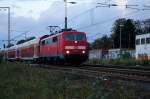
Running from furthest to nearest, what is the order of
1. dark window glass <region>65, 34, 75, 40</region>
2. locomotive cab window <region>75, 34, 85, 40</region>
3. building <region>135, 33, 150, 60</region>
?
building <region>135, 33, 150, 60</region>, locomotive cab window <region>75, 34, 85, 40</region>, dark window glass <region>65, 34, 75, 40</region>

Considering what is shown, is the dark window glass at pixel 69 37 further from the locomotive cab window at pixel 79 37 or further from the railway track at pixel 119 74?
the railway track at pixel 119 74

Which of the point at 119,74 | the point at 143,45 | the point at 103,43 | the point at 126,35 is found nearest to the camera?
the point at 119,74

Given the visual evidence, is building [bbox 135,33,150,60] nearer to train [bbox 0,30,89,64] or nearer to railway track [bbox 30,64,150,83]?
train [bbox 0,30,89,64]

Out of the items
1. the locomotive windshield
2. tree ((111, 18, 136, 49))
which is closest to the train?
the locomotive windshield

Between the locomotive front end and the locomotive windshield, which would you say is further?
the locomotive windshield

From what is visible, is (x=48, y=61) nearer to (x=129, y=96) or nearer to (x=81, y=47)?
(x=81, y=47)

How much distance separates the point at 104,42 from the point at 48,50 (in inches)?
4504

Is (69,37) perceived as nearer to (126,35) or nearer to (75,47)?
(75,47)

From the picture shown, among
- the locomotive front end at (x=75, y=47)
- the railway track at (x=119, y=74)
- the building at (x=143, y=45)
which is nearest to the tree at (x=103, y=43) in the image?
the building at (x=143, y=45)

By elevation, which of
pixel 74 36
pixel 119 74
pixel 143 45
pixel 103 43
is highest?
pixel 103 43

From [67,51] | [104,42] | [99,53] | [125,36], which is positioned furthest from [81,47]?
[104,42]

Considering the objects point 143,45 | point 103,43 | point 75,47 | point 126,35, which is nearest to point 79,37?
point 75,47

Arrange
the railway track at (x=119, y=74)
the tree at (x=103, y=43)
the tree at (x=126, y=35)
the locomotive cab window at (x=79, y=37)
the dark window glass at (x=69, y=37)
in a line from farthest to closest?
the tree at (x=103, y=43) → the tree at (x=126, y=35) → the locomotive cab window at (x=79, y=37) → the dark window glass at (x=69, y=37) → the railway track at (x=119, y=74)

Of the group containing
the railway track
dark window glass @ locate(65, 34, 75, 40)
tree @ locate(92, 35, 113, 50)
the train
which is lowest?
the railway track
